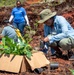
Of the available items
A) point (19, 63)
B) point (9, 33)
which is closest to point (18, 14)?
point (9, 33)

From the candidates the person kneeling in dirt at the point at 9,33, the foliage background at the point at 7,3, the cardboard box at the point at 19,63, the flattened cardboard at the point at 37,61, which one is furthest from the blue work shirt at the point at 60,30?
the foliage background at the point at 7,3

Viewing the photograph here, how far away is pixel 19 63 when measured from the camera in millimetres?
6711

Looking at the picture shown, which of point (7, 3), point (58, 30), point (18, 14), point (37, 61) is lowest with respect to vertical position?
point (7, 3)

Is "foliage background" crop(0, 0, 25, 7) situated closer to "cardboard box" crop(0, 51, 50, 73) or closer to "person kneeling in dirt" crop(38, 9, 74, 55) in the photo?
"person kneeling in dirt" crop(38, 9, 74, 55)

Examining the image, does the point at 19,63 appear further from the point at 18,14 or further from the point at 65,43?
the point at 18,14

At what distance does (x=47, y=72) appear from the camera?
6.84 meters

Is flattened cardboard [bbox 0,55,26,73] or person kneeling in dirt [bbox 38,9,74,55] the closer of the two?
flattened cardboard [bbox 0,55,26,73]

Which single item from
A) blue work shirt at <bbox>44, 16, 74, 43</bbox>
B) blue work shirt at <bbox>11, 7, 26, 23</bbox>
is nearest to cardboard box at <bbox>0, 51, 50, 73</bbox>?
blue work shirt at <bbox>44, 16, 74, 43</bbox>

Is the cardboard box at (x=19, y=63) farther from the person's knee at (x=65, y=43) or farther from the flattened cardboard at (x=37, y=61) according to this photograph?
the person's knee at (x=65, y=43)

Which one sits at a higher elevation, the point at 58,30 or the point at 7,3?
the point at 58,30

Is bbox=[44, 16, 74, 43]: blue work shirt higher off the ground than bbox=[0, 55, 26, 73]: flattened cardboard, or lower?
higher

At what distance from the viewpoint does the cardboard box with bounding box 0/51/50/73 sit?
673 cm

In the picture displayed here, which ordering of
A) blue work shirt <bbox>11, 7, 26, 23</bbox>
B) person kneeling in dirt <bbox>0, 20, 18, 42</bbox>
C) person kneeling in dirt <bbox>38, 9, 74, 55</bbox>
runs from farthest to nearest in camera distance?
blue work shirt <bbox>11, 7, 26, 23</bbox> → person kneeling in dirt <bbox>0, 20, 18, 42</bbox> → person kneeling in dirt <bbox>38, 9, 74, 55</bbox>

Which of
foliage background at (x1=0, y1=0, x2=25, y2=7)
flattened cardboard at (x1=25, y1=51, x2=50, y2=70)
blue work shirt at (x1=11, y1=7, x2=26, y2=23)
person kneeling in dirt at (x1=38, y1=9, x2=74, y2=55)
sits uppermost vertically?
person kneeling in dirt at (x1=38, y1=9, x2=74, y2=55)
